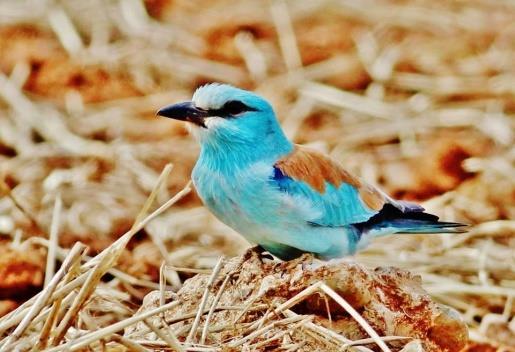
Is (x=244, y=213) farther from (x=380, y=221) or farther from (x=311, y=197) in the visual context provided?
(x=380, y=221)

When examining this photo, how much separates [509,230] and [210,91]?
2258 millimetres

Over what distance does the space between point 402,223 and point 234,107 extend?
0.93m

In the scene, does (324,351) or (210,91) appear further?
(210,91)

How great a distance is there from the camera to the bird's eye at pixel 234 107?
4496 mm

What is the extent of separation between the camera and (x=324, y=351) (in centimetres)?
383

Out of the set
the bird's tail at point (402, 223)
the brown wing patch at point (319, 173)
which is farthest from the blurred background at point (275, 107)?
the brown wing patch at point (319, 173)

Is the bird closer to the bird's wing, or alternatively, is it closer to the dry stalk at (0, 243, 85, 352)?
the bird's wing

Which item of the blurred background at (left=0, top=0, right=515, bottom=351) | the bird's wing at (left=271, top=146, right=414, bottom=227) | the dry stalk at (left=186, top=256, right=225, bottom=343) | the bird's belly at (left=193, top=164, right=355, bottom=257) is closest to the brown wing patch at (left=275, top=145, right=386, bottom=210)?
the bird's wing at (left=271, top=146, right=414, bottom=227)

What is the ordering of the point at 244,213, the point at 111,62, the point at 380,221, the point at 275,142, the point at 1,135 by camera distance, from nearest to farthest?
the point at 244,213 → the point at 275,142 → the point at 380,221 → the point at 1,135 → the point at 111,62

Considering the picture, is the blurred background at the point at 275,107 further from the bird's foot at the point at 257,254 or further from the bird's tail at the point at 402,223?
the bird's foot at the point at 257,254

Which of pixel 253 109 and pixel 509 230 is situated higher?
pixel 253 109

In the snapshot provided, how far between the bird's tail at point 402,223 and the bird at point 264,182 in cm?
11

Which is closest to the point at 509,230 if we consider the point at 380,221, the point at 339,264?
the point at 380,221

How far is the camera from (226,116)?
452 centimetres
